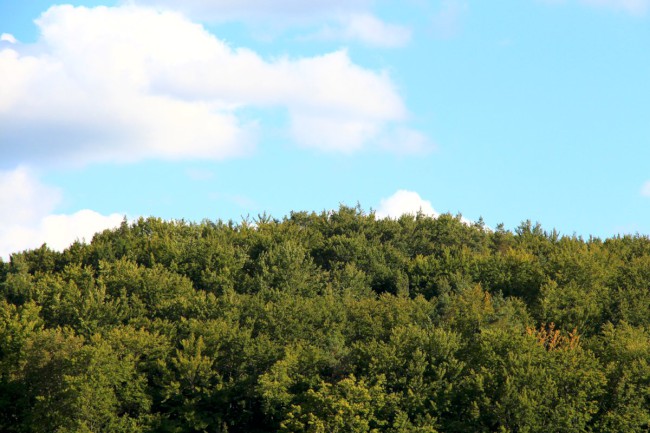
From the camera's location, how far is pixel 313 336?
84625 millimetres

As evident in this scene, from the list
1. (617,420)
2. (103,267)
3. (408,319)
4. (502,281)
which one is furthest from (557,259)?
(103,267)

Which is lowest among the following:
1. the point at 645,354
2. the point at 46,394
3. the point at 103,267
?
the point at 46,394

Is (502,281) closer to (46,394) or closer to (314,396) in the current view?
(314,396)

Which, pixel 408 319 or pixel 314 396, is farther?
pixel 408 319

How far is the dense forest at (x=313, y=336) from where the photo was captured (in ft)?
242

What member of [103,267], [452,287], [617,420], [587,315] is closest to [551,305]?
[587,315]

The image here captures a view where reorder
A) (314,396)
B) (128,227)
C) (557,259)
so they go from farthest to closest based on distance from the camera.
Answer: (128,227), (557,259), (314,396)

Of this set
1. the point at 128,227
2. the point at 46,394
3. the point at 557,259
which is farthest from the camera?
the point at 128,227

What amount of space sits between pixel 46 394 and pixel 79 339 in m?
4.92

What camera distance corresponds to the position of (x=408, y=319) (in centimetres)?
8669

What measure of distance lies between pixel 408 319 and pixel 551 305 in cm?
1643

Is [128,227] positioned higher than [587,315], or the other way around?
[128,227]

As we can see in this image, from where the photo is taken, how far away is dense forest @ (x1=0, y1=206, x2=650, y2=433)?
73.6 metres

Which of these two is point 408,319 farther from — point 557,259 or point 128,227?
point 128,227
